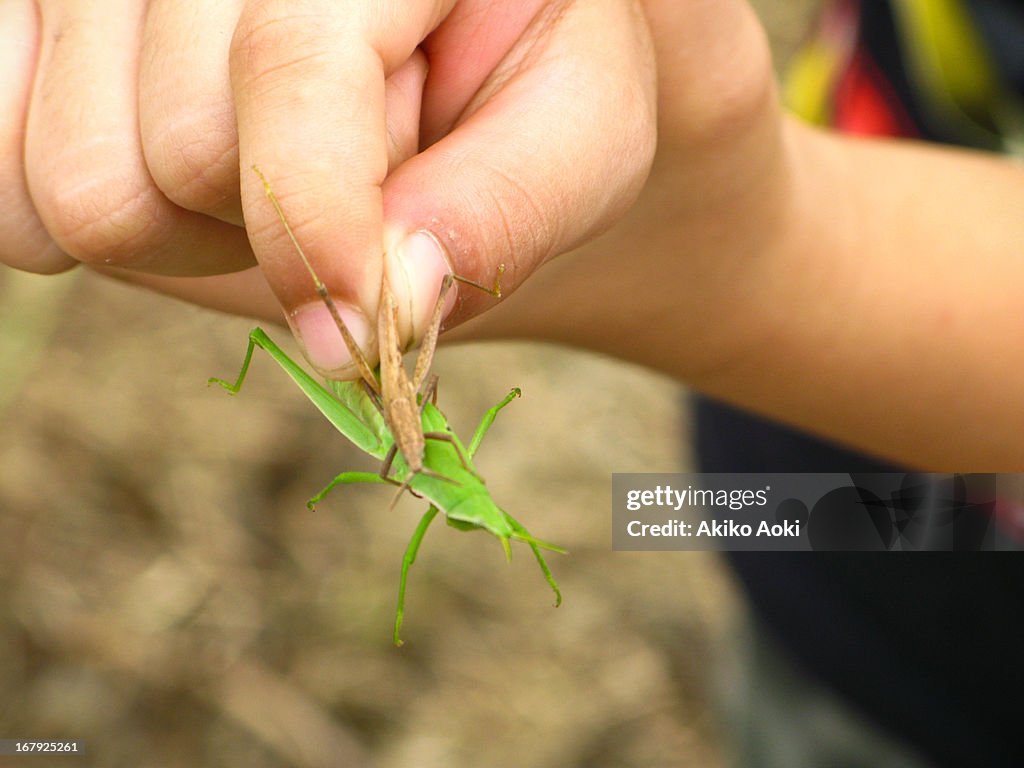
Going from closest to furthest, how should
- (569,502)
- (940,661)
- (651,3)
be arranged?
(651,3) < (940,661) < (569,502)

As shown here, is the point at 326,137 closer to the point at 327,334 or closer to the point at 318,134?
Answer: the point at 318,134

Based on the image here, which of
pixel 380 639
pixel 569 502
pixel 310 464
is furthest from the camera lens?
pixel 569 502

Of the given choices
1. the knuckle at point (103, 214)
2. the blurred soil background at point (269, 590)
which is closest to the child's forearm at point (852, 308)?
the knuckle at point (103, 214)

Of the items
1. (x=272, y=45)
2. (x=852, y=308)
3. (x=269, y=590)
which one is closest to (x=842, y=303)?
(x=852, y=308)

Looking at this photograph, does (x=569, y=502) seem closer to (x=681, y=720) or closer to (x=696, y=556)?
(x=696, y=556)

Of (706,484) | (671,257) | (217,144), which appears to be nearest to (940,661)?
(706,484)

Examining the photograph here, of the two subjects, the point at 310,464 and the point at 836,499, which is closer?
the point at 836,499

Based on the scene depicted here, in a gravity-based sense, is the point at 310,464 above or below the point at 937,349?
below

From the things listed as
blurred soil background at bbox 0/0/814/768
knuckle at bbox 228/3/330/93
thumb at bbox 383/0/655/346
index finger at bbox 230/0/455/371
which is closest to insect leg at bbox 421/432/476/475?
thumb at bbox 383/0/655/346
